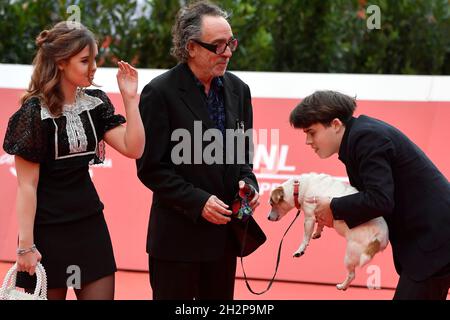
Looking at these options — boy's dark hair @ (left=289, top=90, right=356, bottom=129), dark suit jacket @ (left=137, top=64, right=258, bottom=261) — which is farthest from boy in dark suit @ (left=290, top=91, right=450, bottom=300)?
dark suit jacket @ (left=137, top=64, right=258, bottom=261)

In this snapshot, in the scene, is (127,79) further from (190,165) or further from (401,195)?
(401,195)

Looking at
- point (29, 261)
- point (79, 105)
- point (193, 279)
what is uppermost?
point (79, 105)

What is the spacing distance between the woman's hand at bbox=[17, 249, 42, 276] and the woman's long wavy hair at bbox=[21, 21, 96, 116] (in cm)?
63

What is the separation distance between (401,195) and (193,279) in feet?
3.61

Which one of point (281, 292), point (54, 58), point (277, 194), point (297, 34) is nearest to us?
point (54, 58)

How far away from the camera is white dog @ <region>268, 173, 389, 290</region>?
3.62 meters

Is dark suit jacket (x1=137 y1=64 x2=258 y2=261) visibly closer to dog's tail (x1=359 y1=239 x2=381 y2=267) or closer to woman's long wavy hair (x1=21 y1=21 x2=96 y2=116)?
woman's long wavy hair (x1=21 y1=21 x2=96 y2=116)

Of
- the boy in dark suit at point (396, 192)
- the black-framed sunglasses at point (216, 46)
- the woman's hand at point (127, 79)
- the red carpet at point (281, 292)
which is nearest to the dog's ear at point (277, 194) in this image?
the boy in dark suit at point (396, 192)

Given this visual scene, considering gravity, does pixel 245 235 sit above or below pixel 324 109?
below

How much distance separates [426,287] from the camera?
349 centimetres

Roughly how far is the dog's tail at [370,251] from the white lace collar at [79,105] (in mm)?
1404

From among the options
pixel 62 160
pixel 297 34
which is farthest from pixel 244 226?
pixel 297 34

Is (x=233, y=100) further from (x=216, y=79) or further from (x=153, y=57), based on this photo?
(x=153, y=57)
